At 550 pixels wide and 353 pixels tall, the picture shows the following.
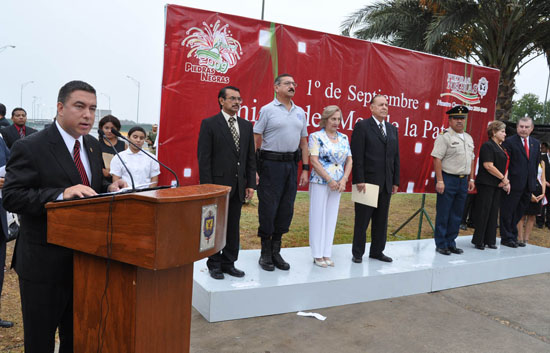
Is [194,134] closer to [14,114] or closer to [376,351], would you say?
[376,351]

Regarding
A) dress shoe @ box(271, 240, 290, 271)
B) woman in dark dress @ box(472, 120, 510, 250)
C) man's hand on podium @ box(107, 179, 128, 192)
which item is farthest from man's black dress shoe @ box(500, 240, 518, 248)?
man's hand on podium @ box(107, 179, 128, 192)

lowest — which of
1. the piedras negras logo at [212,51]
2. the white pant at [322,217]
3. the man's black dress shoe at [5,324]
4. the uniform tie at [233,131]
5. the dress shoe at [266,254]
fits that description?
the man's black dress shoe at [5,324]

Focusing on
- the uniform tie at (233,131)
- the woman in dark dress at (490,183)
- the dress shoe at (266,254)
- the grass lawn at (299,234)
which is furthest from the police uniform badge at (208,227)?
the woman in dark dress at (490,183)

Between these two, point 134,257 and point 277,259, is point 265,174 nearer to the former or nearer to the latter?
point 277,259

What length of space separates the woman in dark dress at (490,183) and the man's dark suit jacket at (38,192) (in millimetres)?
5169

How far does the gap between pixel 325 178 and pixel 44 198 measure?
9.07 ft

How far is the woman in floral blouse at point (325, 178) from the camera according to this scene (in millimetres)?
4148

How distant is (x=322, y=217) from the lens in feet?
13.7

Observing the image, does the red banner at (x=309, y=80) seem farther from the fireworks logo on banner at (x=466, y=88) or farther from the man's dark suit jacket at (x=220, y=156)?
the man's dark suit jacket at (x=220, y=156)

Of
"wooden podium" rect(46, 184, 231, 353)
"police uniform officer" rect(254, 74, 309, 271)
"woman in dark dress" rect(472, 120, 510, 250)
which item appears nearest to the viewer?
"wooden podium" rect(46, 184, 231, 353)

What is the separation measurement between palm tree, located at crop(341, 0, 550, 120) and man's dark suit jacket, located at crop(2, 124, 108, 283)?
9.16 meters

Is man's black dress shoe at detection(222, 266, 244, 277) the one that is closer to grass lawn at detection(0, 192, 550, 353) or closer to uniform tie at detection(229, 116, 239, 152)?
uniform tie at detection(229, 116, 239, 152)

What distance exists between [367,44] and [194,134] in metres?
2.74

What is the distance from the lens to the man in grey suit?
351 centimetres
